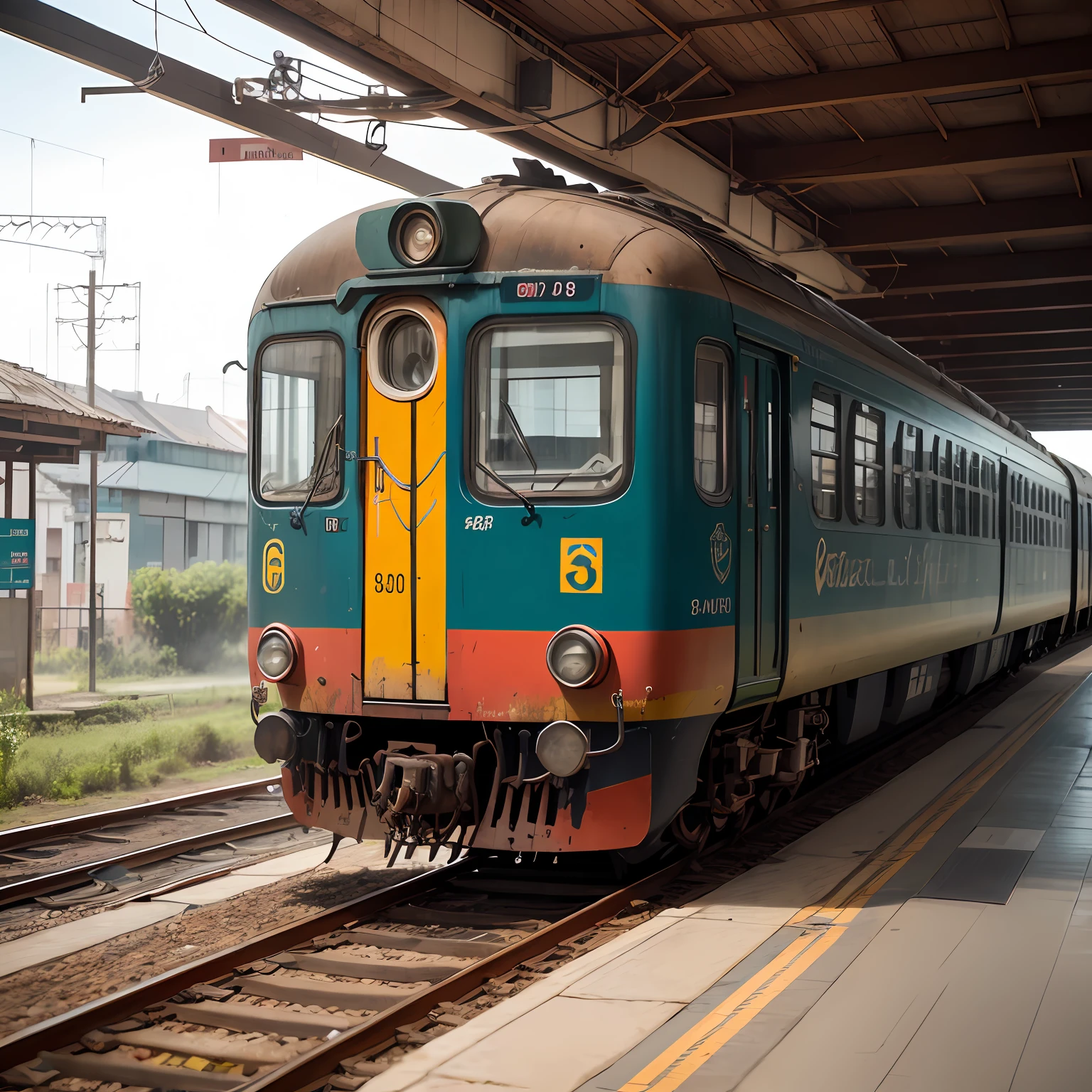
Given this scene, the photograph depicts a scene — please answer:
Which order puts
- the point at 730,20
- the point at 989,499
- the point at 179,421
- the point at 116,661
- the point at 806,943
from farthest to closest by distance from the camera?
the point at 179,421 < the point at 116,661 < the point at 989,499 < the point at 730,20 < the point at 806,943

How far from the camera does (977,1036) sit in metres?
4.50

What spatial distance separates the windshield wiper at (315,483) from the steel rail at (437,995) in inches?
96.4

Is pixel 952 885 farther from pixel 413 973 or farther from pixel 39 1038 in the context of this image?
pixel 39 1038

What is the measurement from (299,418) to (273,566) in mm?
813

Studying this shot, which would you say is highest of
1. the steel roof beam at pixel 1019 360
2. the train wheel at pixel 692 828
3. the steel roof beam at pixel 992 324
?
the steel roof beam at pixel 1019 360

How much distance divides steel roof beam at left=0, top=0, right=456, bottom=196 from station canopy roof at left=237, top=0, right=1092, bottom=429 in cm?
118

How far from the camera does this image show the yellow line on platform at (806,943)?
169 inches

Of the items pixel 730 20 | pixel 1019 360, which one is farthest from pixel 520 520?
pixel 1019 360

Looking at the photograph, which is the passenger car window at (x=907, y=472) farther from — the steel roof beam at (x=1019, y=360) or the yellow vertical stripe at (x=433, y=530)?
the steel roof beam at (x=1019, y=360)

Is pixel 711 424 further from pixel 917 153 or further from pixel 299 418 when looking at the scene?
pixel 917 153

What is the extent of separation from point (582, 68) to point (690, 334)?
5405 mm

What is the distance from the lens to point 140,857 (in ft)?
27.5

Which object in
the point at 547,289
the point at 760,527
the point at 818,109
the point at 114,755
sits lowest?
the point at 114,755

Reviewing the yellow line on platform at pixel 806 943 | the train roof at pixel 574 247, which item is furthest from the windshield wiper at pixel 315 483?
the yellow line on platform at pixel 806 943
